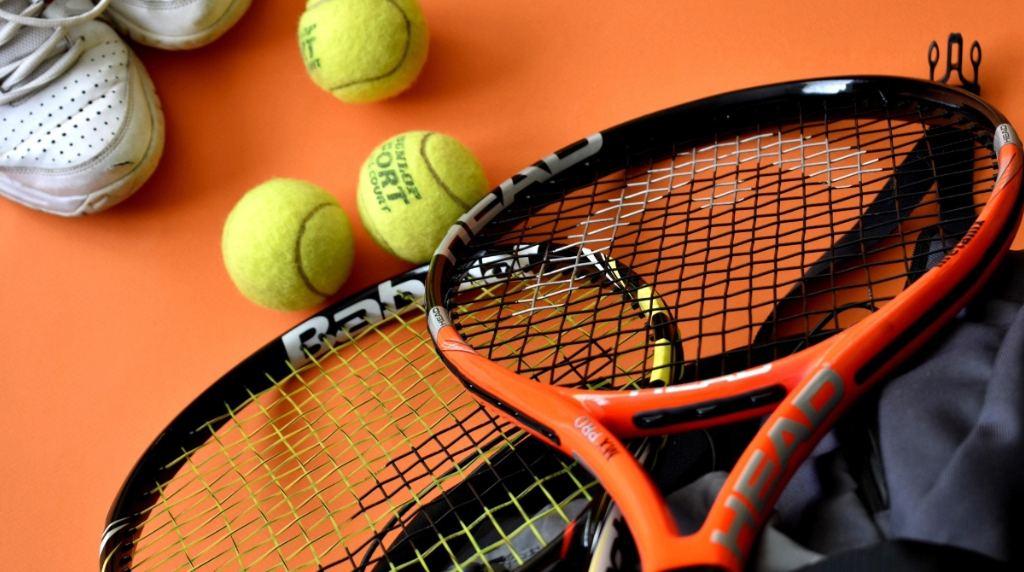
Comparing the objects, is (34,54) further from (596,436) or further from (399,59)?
(596,436)

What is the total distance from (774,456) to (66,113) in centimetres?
113

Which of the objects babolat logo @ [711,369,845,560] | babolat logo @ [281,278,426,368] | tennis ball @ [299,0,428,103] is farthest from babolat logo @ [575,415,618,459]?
tennis ball @ [299,0,428,103]

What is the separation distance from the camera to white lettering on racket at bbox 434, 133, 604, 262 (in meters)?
0.99

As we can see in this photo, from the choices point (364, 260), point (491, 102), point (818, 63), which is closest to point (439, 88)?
Answer: point (491, 102)

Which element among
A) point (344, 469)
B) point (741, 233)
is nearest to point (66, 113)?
point (344, 469)

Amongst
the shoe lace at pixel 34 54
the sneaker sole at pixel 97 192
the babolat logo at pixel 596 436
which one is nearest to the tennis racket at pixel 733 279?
the babolat logo at pixel 596 436

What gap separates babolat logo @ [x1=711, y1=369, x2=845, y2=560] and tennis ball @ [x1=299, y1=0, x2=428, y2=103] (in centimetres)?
82

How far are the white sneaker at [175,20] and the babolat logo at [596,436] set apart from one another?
986 mm

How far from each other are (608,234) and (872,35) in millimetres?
457

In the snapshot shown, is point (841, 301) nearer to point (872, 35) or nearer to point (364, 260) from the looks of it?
point (872, 35)

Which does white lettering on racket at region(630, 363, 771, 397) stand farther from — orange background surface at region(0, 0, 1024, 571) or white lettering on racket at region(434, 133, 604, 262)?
orange background surface at region(0, 0, 1024, 571)

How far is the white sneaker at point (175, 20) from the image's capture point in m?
1.32

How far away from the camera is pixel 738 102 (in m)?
1.03

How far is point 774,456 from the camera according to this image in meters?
0.64
